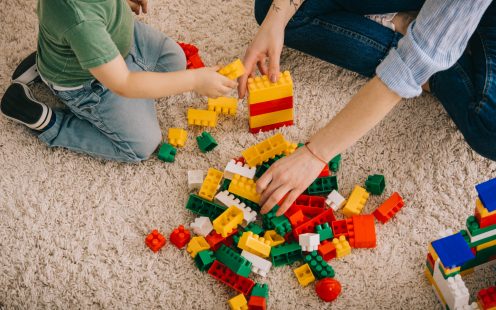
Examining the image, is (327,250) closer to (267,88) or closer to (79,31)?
(267,88)

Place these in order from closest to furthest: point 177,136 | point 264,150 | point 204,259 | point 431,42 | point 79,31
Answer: point 431,42 → point 79,31 → point 204,259 → point 264,150 → point 177,136

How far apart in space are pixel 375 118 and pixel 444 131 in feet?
1.35

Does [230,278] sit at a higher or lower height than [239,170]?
lower

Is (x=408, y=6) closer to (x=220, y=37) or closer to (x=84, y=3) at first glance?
(x=220, y=37)

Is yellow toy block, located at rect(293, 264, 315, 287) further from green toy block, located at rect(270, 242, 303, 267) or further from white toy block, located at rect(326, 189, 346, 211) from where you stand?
white toy block, located at rect(326, 189, 346, 211)

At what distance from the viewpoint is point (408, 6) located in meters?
1.36

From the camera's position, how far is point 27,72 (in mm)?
1467

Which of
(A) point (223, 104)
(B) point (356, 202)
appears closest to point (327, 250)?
(B) point (356, 202)

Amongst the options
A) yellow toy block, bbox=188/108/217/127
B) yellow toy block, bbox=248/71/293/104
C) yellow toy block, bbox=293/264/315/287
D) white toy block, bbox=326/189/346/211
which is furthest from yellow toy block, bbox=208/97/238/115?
yellow toy block, bbox=293/264/315/287

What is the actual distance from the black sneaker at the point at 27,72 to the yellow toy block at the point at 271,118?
0.60 metres

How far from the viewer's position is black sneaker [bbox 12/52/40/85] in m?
1.46

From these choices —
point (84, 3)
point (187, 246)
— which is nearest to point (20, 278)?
point (187, 246)

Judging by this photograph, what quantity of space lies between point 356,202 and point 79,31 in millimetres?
702

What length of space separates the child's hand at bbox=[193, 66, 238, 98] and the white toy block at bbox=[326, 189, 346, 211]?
13.3 inches
